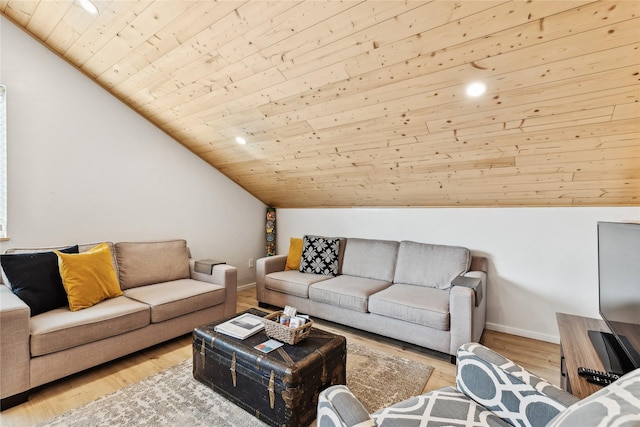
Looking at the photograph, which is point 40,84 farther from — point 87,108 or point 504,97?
point 504,97

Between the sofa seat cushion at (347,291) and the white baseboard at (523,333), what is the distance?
1078 millimetres

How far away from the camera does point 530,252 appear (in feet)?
9.29

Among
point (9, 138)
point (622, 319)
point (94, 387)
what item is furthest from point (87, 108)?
point (622, 319)

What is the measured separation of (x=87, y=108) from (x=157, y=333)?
223 centimetres

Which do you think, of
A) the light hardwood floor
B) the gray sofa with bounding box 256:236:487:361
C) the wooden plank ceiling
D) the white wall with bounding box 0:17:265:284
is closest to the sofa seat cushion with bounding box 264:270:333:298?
the gray sofa with bounding box 256:236:487:361

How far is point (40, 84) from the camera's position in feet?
8.68

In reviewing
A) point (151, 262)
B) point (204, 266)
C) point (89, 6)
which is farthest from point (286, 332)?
point (89, 6)

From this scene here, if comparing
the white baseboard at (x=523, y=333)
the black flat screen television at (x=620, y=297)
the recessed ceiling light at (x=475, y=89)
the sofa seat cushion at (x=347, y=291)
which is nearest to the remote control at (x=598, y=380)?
the black flat screen television at (x=620, y=297)

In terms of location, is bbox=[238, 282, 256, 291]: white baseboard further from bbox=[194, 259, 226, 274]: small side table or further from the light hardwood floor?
the light hardwood floor

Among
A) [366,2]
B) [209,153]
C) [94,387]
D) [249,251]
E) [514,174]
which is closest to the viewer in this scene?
[366,2]

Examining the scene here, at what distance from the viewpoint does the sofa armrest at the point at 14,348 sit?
1754 mm

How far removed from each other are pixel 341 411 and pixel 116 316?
199 centimetres

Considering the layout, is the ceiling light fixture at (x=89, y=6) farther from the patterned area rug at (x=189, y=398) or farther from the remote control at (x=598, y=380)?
the remote control at (x=598, y=380)

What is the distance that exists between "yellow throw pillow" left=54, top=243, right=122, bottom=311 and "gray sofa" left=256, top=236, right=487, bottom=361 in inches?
59.8
